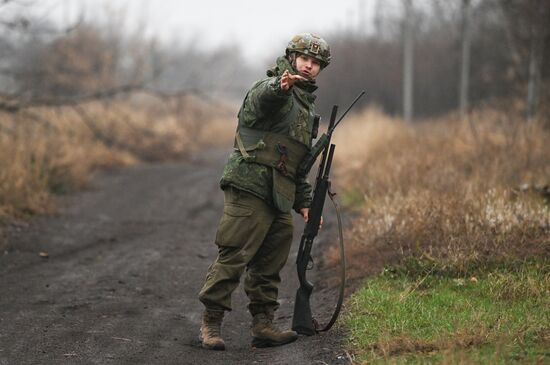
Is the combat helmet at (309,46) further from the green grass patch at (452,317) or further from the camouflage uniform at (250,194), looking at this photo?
the green grass patch at (452,317)

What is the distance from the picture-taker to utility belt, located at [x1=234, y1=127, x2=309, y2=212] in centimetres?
482

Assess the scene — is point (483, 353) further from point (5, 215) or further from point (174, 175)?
point (174, 175)

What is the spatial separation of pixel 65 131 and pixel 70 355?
10.7m

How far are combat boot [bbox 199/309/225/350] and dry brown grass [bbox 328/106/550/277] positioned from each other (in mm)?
1891

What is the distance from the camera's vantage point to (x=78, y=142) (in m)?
14.7

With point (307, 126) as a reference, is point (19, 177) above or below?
below

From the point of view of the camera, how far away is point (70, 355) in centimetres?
464

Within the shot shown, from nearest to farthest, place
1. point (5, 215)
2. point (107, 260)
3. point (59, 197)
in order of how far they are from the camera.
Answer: point (107, 260) < point (5, 215) < point (59, 197)

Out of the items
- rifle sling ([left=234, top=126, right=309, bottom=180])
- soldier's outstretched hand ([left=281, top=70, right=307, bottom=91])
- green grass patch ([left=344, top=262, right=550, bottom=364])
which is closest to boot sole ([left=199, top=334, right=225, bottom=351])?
green grass patch ([left=344, top=262, right=550, bottom=364])

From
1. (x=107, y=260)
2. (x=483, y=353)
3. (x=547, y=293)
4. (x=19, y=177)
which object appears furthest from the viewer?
(x=19, y=177)

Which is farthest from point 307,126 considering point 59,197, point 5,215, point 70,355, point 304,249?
point 59,197

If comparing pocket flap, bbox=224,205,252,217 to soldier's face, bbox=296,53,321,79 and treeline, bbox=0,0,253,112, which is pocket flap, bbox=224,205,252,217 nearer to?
soldier's face, bbox=296,53,321,79

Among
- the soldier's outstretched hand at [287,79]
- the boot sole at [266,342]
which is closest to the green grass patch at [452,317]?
the boot sole at [266,342]

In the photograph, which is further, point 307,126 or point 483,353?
point 307,126
